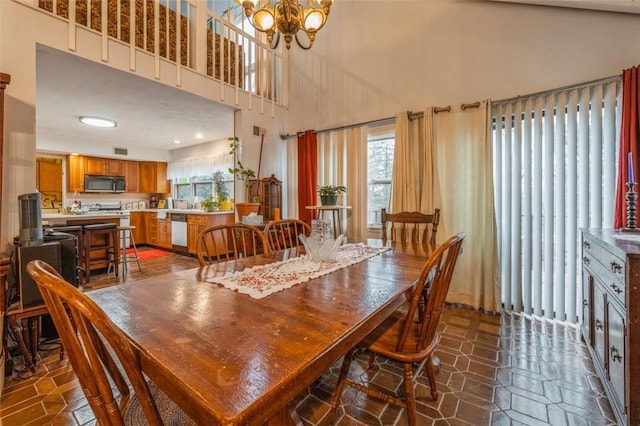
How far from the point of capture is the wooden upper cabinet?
18.4 ft

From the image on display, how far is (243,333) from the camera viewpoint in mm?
776

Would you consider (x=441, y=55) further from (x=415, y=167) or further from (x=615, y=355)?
(x=615, y=355)

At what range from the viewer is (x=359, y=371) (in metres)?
1.80

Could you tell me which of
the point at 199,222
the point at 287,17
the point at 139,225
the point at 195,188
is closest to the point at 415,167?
the point at 287,17

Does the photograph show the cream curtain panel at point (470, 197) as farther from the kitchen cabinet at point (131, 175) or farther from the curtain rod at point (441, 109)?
the kitchen cabinet at point (131, 175)

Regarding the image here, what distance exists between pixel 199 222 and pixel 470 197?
4.28 m

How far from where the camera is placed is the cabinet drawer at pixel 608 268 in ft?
4.00

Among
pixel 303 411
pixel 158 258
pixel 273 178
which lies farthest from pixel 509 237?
pixel 158 258

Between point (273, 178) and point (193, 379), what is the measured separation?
3533 millimetres

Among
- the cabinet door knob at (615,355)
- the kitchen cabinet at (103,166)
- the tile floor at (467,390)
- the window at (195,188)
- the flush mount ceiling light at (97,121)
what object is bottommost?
the tile floor at (467,390)

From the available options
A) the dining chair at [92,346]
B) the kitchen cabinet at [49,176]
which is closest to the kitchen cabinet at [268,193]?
the dining chair at [92,346]

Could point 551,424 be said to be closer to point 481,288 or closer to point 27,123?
point 481,288

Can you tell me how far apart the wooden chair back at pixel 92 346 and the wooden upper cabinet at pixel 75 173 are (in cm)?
654

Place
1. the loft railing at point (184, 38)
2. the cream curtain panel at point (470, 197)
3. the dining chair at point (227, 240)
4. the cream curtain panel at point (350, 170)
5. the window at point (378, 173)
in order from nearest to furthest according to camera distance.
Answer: the dining chair at point (227, 240)
the loft railing at point (184, 38)
the cream curtain panel at point (470, 197)
the cream curtain panel at point (350, 170)
the window at point (378, 173)
